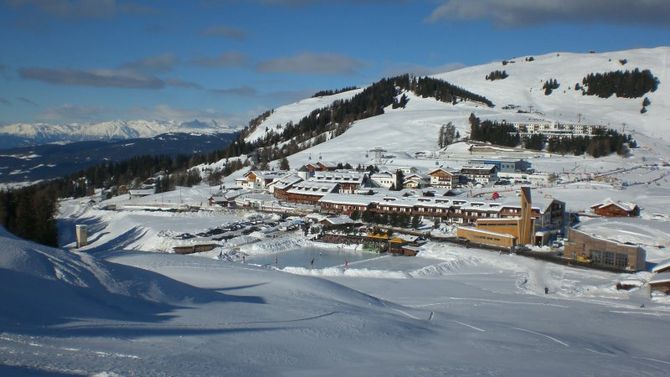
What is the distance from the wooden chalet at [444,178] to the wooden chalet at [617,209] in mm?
9473

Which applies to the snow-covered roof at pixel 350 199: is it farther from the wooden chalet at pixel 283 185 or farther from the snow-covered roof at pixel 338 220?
the wooden chalet at pixel 283 185

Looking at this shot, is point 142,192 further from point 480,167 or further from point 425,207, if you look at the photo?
point 480,167

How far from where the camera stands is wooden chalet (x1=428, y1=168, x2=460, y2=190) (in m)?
31.7

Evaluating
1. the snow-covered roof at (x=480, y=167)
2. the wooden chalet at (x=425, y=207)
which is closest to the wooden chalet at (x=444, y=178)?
the snow-covered roof at (x=480, y=167)

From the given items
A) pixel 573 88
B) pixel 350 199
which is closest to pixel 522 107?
pixel 573 88

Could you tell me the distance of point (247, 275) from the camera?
32.5ft

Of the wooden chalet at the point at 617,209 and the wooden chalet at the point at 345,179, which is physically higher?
the wooden chalet at the point at 345,179

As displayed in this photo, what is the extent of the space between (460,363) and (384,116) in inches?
2168

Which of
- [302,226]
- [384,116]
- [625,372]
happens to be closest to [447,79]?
[384,116]

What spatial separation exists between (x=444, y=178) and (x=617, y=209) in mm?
10546

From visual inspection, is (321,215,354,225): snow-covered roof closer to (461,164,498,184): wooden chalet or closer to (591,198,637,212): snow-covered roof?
(591,198,637,212): snow-covered roof

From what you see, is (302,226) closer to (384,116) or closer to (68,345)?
(68,345)

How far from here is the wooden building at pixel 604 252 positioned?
16.3 meters

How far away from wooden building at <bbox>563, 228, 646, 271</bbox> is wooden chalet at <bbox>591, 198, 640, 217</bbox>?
6.40 metres
